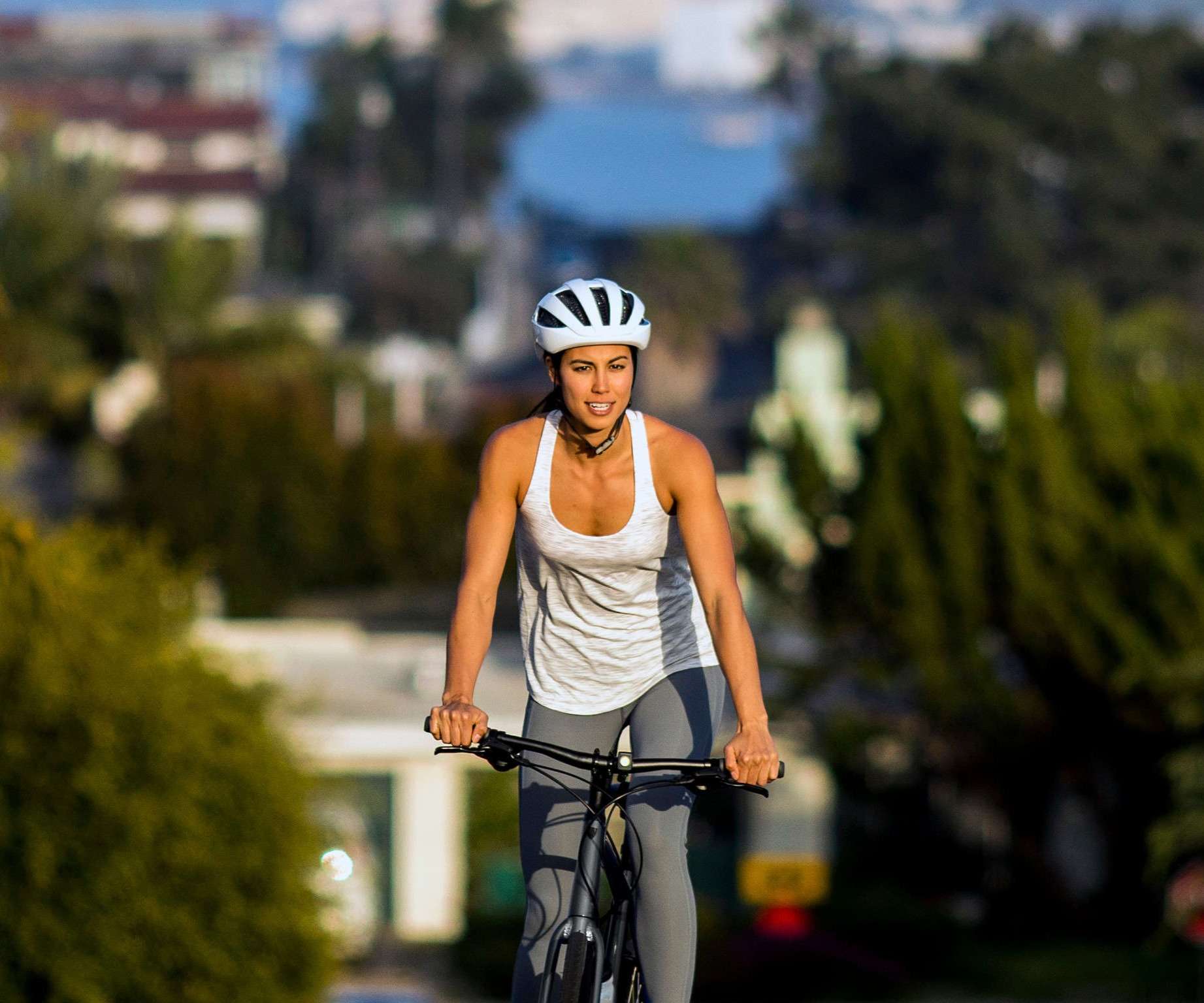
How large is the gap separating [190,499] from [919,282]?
4358cm

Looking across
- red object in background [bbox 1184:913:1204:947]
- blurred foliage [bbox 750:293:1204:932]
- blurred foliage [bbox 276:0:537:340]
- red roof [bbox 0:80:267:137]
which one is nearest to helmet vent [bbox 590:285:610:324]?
red object in background [bbox 1184:913:1204:947]

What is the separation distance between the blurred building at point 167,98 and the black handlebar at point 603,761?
332 ft

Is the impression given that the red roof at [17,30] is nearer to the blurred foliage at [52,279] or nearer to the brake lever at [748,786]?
the blurred foliage at [52,279]

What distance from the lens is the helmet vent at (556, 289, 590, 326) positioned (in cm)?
638

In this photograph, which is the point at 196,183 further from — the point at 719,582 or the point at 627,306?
the point at 719,582

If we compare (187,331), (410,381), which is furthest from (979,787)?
(410,381)

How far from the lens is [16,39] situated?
593 feet

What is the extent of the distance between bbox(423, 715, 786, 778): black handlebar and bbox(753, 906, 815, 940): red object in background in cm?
3076

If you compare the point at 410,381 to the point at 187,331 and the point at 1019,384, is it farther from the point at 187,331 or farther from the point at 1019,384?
the point at 1019,384

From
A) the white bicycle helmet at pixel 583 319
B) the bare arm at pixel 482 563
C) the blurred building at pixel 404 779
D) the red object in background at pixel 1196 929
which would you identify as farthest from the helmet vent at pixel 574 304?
the blurred building at pixel 404 779

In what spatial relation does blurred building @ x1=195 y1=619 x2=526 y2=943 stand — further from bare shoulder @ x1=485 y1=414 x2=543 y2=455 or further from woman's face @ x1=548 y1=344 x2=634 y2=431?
woman's face @ x1=548 y1=344 x2=634 y2=431

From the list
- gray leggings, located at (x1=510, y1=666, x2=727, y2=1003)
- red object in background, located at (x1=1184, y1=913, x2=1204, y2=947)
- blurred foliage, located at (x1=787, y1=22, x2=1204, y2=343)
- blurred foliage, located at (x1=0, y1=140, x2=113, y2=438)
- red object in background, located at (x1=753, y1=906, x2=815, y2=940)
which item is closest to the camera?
gray leggings, located at (x1=510, y1=666, x2=727, y2=1003)

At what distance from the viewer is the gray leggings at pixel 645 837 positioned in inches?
262

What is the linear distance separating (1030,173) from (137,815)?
304 feet
